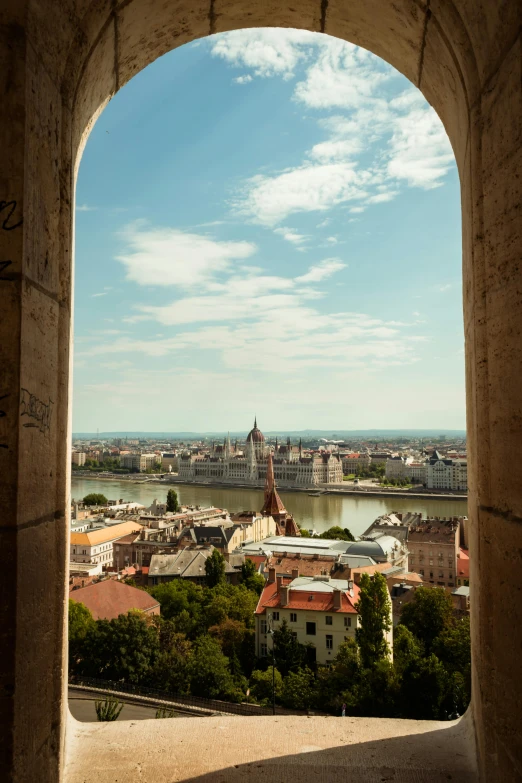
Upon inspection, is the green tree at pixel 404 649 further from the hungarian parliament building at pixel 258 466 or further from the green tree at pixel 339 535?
the hungarian parliament building at pixel 258 466

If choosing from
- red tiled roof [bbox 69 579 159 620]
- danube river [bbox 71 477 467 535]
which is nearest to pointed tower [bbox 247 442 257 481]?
danube river [bbox 71 477 467 535]

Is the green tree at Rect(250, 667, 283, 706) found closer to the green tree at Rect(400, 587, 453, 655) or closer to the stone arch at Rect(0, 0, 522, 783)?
the green tree at Rect(400, 587, 453, 655)

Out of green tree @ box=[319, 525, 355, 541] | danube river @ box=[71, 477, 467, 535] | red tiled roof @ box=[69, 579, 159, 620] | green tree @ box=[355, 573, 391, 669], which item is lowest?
danube river @ box=[71, 477, 467, 535]

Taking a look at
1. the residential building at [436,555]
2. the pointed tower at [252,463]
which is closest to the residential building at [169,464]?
the pointed tower at [252,463]

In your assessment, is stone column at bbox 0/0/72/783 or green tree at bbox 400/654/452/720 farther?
green tree at bbox 400/654/452/720

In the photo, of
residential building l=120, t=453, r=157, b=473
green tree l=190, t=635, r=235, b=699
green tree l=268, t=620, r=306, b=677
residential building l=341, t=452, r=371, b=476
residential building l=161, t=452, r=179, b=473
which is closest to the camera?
green tree l=190, t=635, r=235, b=699

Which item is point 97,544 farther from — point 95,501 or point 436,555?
point 95,501

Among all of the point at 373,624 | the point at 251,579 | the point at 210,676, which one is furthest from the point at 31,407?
the point at 251,579
